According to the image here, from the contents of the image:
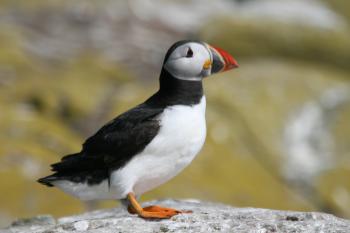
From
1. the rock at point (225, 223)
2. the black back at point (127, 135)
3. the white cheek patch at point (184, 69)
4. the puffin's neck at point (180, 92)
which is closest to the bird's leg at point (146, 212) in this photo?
the rock at point (225, 223)

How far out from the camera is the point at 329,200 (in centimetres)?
13050

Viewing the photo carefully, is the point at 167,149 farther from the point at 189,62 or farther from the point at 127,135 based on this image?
the point at 189,62

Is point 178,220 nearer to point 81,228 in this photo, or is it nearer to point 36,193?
point 81,228

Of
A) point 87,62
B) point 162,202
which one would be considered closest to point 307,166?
point 87,62

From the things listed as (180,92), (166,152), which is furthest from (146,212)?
(180,92)

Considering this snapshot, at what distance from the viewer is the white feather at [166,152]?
45.2ft

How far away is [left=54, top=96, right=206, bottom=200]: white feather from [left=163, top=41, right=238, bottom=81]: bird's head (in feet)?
2.07

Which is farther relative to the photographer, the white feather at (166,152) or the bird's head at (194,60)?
the bird's head at (194,60)

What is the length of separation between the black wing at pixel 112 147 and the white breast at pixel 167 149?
0.50 ft

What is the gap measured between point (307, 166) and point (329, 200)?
550 inches

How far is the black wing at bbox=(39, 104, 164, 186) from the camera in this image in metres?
13.9

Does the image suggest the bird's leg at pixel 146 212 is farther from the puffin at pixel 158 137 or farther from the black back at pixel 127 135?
the black back at pixel 127 135

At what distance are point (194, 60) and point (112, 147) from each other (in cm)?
242

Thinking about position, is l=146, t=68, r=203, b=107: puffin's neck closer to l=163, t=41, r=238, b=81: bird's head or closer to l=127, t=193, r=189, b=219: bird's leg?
l=163, t=41, r=238, b=81: bird's head
